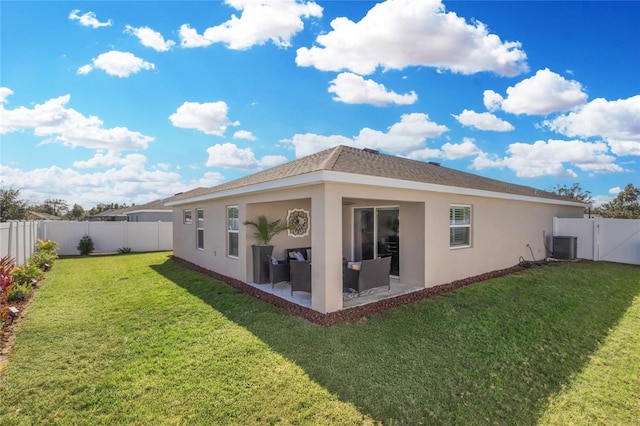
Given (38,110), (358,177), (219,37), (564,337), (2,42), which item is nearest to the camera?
(564,337)

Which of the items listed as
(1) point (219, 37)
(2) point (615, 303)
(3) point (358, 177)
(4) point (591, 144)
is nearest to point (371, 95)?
(1) point (219, 37)

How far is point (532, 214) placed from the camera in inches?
529

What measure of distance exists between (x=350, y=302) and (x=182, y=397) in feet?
14.4

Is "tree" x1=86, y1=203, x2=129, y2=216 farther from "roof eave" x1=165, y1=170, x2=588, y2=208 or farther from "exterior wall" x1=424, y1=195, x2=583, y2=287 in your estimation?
"exterior wall" x1=424, y1=195, x2=583, y2=287

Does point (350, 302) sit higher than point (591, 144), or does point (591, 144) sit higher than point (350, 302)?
point (591, 144)

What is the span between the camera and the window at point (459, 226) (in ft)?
31.4

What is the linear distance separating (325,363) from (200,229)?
10.5 meters

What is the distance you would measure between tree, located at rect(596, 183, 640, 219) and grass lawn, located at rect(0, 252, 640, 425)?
31858 mm

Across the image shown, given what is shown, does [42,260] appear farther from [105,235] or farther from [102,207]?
[102,207]

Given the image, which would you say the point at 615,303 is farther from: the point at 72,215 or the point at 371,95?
the point at 72,215

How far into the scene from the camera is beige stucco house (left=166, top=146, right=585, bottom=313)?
6520 mm

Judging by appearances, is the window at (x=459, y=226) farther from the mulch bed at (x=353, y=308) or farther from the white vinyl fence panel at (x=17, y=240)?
the white vinyl fence panel at (x=17, y=240)

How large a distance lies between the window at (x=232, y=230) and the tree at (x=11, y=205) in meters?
23.9

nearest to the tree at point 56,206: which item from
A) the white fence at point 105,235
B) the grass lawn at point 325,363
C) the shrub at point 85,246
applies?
the white fence at point 105,235
